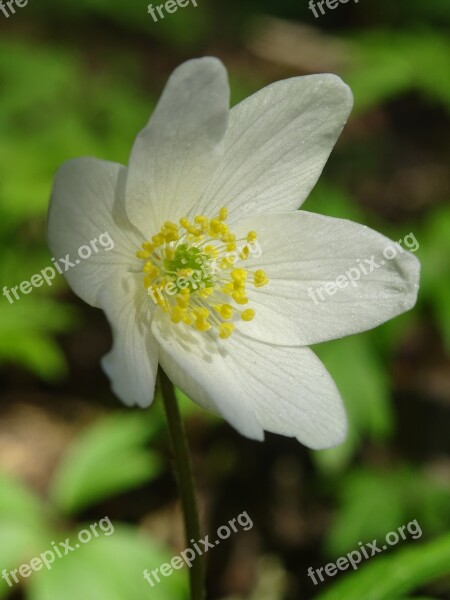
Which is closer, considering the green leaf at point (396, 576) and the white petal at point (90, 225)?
Result: the white petal at point (90, 225)

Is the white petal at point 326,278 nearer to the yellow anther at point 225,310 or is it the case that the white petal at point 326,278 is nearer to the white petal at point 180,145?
the yellow anther at point 225,310

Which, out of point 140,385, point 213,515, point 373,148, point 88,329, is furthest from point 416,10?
point 140,385

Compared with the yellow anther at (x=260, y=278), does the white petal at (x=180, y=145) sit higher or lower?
higher

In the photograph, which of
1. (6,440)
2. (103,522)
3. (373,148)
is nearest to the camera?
(103,522)

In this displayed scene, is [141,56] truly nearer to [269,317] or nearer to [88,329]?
[88,329]

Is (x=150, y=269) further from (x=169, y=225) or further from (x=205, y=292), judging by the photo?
(x=205, y=292)

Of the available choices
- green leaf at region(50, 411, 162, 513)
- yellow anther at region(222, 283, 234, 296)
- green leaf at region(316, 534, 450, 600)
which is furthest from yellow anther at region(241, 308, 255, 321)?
green leaf at region(50, 411, 162, 513)

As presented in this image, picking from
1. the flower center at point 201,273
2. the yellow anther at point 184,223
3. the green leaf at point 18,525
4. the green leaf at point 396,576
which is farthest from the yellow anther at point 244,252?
the green leaf at point 18,525
